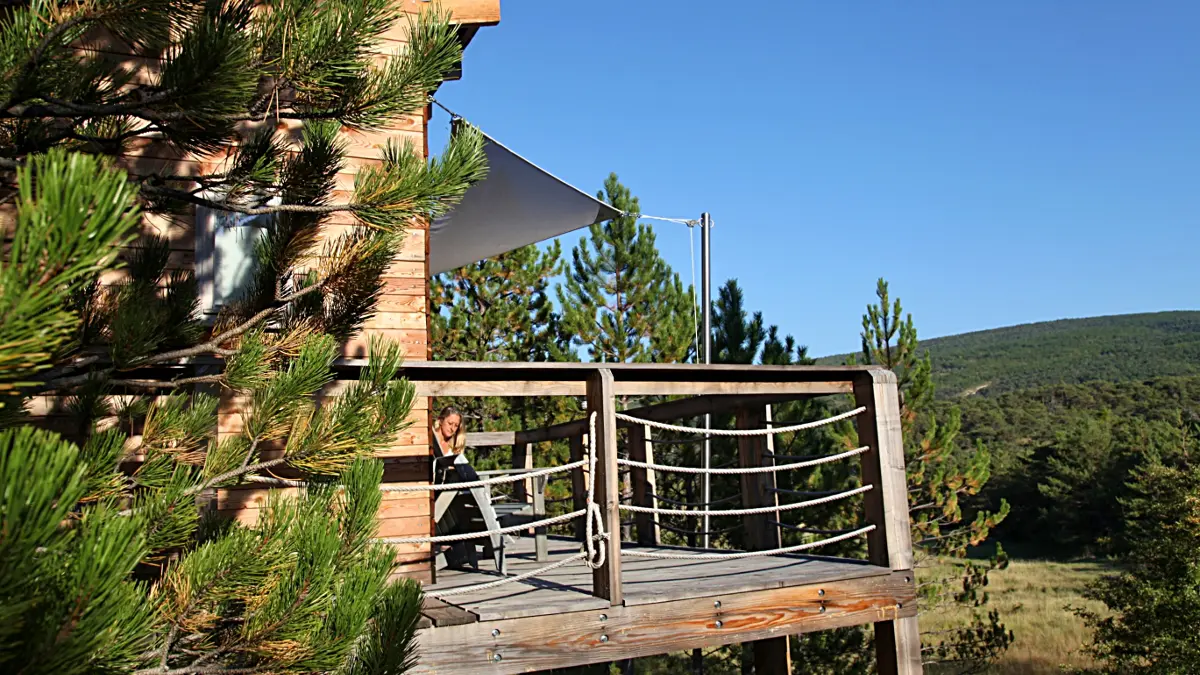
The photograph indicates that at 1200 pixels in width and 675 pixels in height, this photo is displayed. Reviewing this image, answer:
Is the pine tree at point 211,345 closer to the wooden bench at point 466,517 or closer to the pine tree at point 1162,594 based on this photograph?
the wooden bench at point 466,517

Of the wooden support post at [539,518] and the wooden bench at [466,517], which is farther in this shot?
the wooden support post at [539,518]

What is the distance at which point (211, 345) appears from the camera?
357 centimetres

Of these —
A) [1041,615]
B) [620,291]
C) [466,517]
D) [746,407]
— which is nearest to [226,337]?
[466,517]

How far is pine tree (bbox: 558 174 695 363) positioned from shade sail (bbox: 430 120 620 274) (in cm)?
654

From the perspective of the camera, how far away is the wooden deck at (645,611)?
14.2 ft

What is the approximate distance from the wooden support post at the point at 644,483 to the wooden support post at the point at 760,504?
1.06m

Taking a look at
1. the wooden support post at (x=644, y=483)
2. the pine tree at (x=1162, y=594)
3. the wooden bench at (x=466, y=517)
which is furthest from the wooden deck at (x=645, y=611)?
the pine tree at (x=1162, y=594)

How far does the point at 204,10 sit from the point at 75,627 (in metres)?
2.07

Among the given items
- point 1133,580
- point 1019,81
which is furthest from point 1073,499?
point 1133,580

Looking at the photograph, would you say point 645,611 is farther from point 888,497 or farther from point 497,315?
point 497,315

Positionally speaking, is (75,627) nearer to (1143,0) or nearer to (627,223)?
(627,223)

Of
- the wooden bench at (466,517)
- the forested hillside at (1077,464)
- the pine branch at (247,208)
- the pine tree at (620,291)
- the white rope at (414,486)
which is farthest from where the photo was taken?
the forested hillside at (1077,464)

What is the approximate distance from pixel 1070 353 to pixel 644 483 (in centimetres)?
7566

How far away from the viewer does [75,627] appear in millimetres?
1862
